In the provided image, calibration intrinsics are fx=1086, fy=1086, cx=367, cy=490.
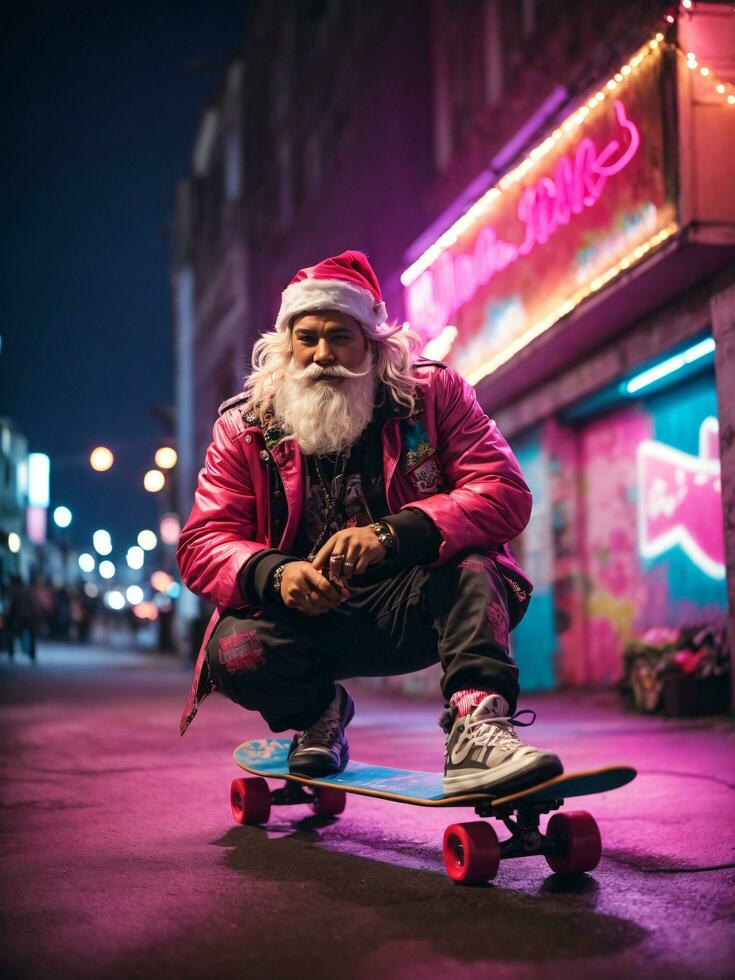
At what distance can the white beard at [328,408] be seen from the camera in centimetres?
342

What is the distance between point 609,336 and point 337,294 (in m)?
6.32

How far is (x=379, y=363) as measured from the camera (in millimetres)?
3576

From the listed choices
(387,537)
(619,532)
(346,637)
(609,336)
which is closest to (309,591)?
(387,537)

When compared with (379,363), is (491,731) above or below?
below

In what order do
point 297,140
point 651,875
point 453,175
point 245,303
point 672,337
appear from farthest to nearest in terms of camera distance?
point 245,303
point 297,140
point 453,175
point 672,337
point 651,875

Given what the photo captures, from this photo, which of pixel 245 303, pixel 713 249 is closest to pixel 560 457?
pixel 713 249

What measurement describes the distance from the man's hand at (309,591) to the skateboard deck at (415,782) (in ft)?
1.74

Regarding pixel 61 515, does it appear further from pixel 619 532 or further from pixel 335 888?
pixel 335 888

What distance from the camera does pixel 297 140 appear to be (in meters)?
22.7

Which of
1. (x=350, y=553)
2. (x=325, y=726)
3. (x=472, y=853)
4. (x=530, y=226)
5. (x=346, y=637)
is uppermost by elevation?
(x=530, y=226)

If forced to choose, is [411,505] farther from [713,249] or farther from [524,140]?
[524,140]

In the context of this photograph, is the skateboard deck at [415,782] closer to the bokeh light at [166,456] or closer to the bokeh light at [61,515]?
the bokeh light at [166,456]

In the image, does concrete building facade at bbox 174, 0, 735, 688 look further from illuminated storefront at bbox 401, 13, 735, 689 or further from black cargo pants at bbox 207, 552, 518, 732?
black cargo pants at bbox 207, 552, 518, 732

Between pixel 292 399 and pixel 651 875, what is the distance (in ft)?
5.82
